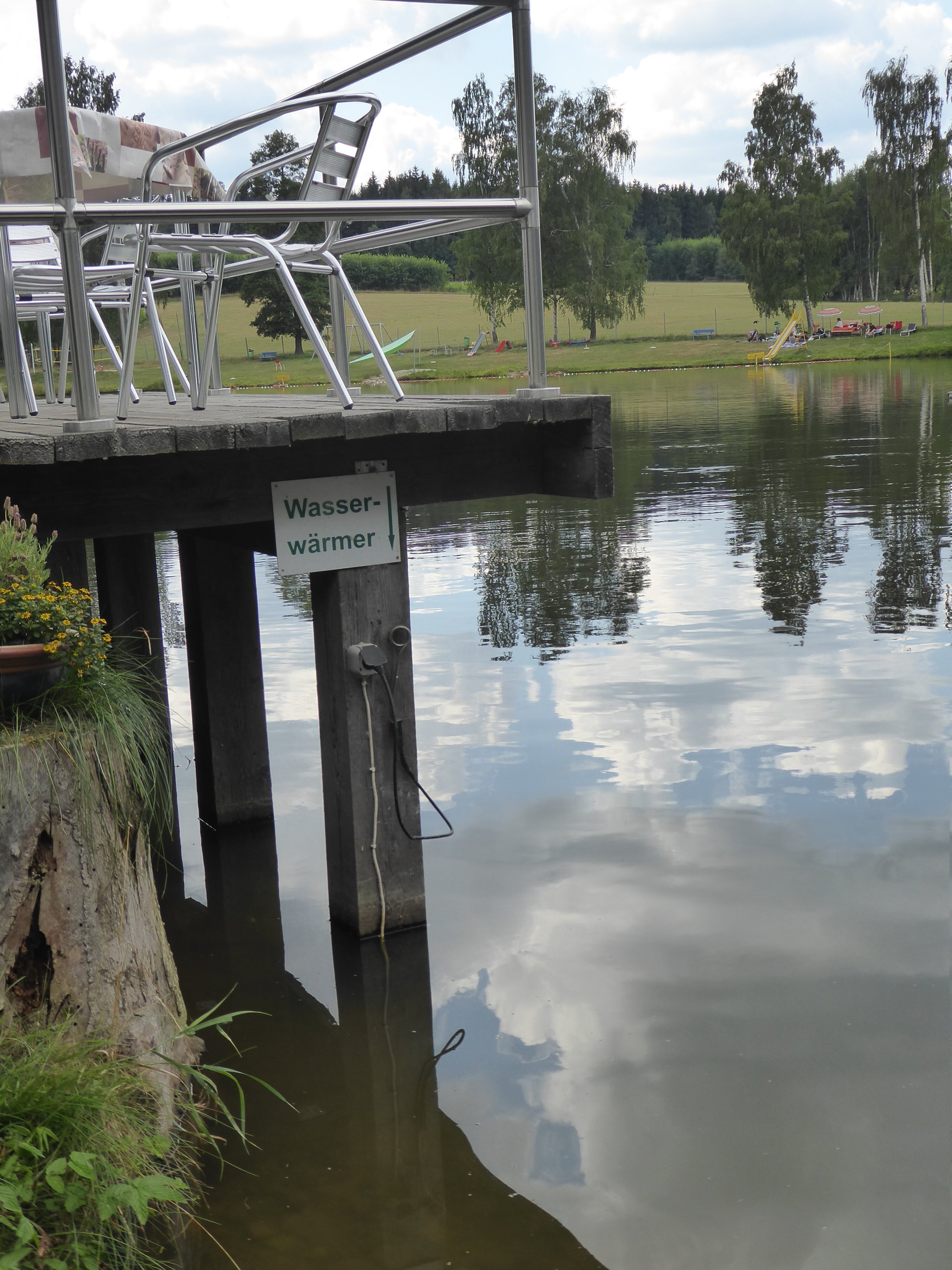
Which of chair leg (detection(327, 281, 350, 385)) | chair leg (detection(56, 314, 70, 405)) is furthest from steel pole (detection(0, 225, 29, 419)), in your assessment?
chair leg (detection(327, 281, 350, 385))

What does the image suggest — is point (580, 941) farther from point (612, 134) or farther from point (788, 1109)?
point (612, 134)

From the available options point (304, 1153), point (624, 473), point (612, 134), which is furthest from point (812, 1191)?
point (612, 134)

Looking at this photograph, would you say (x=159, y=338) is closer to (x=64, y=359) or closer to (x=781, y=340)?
(x=64, y=359)

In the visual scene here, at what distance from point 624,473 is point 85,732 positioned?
1733 centimetres

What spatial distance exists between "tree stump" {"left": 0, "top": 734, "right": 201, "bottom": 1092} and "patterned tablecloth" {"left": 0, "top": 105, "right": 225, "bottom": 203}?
278 cm

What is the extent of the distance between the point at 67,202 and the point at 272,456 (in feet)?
3.43

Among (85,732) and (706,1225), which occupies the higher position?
(85,732)

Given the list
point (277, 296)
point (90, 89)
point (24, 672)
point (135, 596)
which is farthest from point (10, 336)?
point (277, 296)

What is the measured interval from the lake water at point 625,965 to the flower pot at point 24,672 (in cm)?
139

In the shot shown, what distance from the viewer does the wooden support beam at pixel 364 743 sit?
4574mm

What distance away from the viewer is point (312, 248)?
15.4 feet

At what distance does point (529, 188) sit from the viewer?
4348 millimetres

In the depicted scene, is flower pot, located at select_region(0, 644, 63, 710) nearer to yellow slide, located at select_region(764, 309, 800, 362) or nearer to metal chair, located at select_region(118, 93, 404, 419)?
metal chair, located at select_region(118, 93, 404, 419)

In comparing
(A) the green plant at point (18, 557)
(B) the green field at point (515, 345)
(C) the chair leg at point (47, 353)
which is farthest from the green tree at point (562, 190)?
(A) the green plant at point (18, 557)
